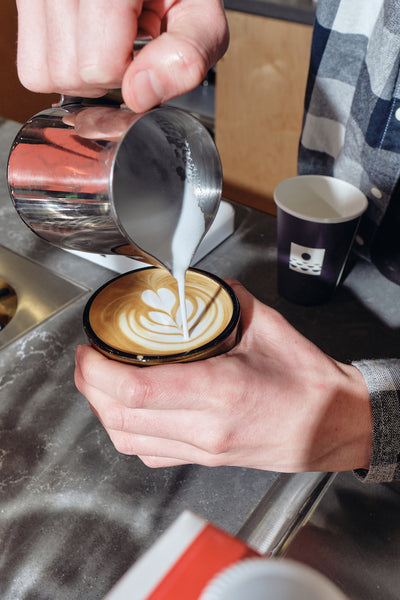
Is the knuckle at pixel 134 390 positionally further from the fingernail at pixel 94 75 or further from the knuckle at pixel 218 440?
the fingernail at pixel 94 75

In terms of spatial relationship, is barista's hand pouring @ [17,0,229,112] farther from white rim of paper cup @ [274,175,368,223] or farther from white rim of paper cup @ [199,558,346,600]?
white rim of paper cup @ [199,558,346,600]

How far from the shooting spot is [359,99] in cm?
105

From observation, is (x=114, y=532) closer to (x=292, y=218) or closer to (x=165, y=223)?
(x=165, y=223)

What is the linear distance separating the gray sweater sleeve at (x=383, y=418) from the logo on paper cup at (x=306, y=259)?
0.24 m

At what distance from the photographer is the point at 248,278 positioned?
3.34 ft

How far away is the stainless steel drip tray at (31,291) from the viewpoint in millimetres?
896

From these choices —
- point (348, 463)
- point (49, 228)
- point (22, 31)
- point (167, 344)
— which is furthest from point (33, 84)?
point (348, 463)

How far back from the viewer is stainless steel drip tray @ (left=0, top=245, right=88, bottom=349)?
2.94 ft

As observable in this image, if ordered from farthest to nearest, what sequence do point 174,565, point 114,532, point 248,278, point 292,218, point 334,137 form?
point 334,137 < point 248,278 < point 292,218 < point 114,532 < point 174,565

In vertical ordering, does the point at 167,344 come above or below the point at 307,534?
above

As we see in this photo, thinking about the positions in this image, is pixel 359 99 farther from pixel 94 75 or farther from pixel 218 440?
pixel 218 440

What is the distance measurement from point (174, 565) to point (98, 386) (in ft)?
1.04

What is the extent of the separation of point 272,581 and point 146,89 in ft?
1.56

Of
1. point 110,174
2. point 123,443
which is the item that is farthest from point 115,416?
point 110,174
